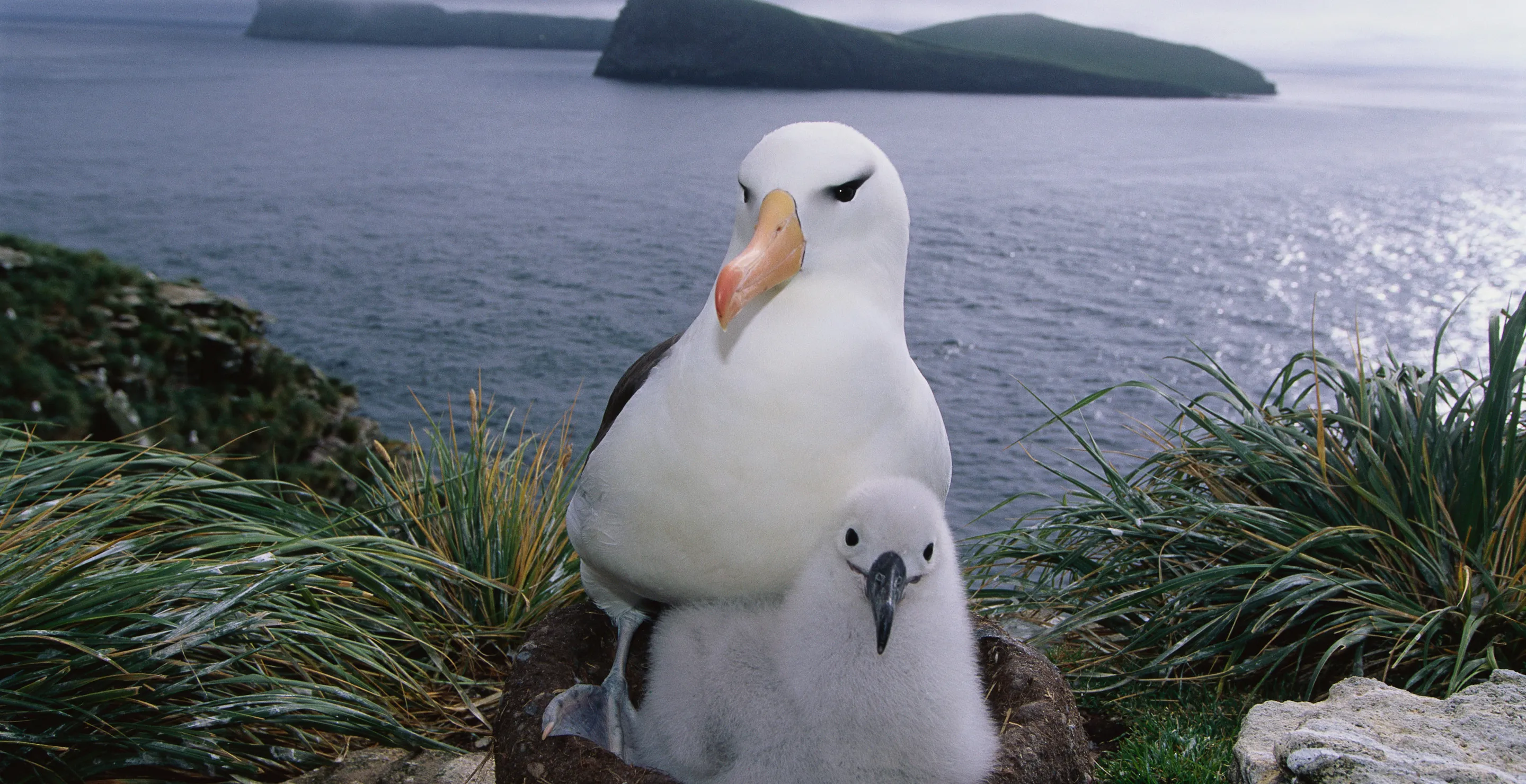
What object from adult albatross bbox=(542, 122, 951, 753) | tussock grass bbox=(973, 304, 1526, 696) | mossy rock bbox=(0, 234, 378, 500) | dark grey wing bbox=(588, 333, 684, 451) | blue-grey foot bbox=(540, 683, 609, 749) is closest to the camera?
adult albatross bbox=(542, 122, 951, 753)

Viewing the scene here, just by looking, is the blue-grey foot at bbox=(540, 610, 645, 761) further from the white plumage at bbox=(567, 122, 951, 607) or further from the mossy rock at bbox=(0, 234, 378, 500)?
the mossy rock at bbox=(0, 234, 378, 500)

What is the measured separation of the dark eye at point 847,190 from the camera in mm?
2029

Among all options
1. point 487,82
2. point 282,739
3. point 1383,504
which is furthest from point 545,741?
point 487,82

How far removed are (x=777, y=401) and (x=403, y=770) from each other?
1.62 metres

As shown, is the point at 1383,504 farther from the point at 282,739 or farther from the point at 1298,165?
the point at 1298,165

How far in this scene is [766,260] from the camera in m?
1.89

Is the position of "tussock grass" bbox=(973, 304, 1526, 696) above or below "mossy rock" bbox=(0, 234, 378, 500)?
above

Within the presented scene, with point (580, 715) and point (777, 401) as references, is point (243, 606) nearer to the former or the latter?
point (580, 715)

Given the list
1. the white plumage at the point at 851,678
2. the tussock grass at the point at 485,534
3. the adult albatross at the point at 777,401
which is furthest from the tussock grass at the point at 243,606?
the white plumage at the point at 851,678

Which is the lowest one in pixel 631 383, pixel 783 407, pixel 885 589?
pixel 885 589

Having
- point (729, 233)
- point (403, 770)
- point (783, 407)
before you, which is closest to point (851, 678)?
point (783, 407)

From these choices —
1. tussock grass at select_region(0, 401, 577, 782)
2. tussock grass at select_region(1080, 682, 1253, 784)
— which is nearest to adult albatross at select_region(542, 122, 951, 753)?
tussock grass at select_region(0, 401, 577, 782)

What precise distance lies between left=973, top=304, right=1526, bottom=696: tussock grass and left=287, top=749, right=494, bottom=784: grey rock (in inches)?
75.7

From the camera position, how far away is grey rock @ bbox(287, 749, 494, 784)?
2.62 metres
